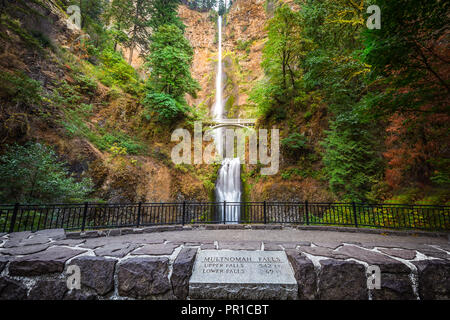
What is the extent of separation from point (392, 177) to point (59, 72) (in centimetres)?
1967

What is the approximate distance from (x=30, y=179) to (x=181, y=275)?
26.8ft

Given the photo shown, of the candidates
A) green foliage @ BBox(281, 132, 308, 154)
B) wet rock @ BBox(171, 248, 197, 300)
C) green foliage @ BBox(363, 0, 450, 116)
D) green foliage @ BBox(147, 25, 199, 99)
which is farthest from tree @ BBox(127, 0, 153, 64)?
wet rock @ BBox(171, 248, 197, 300)

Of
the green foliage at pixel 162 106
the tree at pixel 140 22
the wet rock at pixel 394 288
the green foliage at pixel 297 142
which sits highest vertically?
the tree at pixel 140 22

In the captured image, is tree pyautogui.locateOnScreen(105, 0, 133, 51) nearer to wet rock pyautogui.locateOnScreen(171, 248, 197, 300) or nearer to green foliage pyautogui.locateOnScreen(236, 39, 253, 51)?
wet rock pyautogui.locateOnScreen(171, 248, 197, 300)

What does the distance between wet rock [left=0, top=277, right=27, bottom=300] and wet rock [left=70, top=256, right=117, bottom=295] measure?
0.63 metres

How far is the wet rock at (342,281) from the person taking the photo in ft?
7.05

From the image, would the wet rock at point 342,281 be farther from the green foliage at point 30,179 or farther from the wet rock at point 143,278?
the green foliage at point 30,179

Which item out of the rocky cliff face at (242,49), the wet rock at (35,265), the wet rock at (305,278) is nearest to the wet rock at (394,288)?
the wet rock at (305,278)

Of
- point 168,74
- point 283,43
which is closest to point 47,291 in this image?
point 168,74

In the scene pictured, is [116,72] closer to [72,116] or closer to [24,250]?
[72,116]

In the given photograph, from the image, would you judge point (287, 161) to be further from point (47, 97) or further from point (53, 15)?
point (53, 15)

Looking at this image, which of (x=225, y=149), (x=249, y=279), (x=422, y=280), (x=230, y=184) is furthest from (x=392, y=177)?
(x=225, y=149)

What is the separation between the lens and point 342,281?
2189 mm

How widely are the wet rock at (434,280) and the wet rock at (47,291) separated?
445 cm
